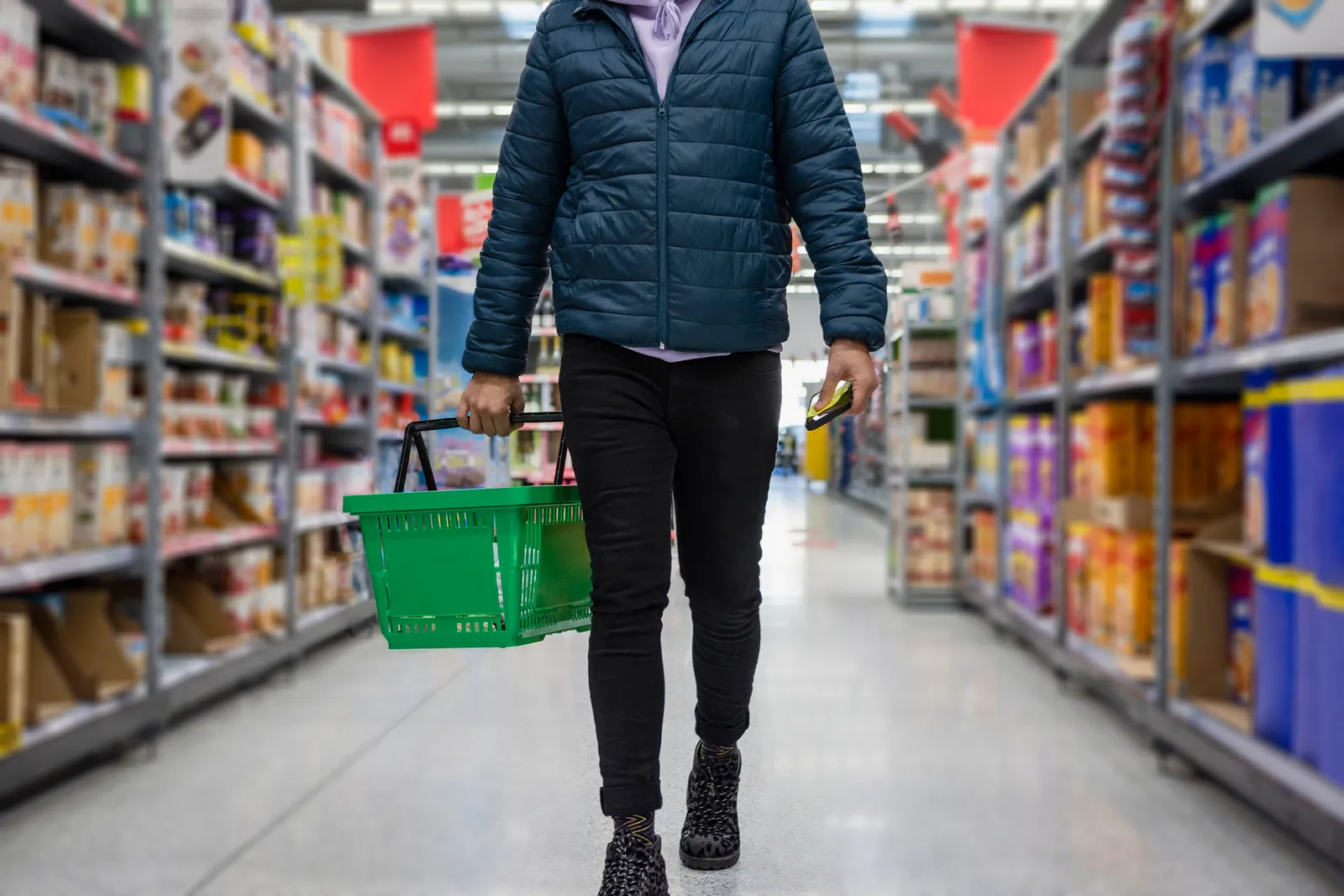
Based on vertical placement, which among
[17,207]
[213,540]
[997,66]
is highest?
[997,66]

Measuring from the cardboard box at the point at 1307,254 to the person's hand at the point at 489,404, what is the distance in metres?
1.68

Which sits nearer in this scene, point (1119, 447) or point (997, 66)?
point (1119, 447)

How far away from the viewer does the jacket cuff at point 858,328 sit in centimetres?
127

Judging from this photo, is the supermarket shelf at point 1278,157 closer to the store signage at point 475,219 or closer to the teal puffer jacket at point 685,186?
the teal puffer jacket at point 685,186

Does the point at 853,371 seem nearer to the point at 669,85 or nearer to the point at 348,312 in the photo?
the point at 669,85

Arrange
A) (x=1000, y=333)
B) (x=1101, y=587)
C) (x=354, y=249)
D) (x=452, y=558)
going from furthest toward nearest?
(x=1000, y=333)
(x=354, y=249)
(x=1101, y=587)
(x=452, y=558)

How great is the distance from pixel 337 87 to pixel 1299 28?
11.3ft

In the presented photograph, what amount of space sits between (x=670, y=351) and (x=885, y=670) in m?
2.42

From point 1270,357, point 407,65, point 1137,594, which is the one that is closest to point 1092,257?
point 1137,594

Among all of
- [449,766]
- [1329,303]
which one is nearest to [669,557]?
[449,766]

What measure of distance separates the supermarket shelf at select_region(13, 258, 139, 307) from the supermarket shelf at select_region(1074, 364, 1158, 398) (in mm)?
2626

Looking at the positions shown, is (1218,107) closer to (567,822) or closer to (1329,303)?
(1329,303)

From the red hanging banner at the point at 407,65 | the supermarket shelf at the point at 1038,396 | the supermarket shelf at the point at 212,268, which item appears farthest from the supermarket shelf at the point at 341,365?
the supermarket shelf at the point at 1038,396

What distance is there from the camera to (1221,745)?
2.40 meters
